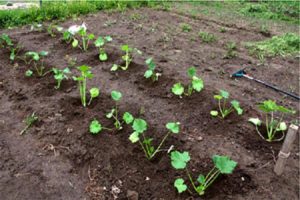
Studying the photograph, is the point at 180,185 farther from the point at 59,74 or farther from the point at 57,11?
the point at 57,11

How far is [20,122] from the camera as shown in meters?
3.01

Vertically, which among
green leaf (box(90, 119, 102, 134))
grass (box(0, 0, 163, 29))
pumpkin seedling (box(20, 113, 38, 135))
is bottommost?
pumpkin seedling (box(20, 113, 38, 135))

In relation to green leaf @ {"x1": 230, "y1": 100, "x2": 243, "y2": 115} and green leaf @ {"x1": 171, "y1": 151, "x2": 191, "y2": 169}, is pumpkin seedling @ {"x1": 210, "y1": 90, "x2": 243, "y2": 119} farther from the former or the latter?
green leaf @ {"x1": 171, "y1": 151, "x2": 191, "y2": 169}

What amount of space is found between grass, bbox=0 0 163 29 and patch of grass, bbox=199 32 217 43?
251 cm

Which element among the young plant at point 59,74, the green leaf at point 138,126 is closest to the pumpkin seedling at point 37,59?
the young plant at point 59,74

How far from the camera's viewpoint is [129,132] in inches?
110

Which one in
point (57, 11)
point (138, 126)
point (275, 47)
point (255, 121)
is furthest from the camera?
point (57, 11)

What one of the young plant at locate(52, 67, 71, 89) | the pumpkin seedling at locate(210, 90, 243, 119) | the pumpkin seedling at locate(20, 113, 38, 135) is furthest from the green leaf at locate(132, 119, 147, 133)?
the young plant at locate(52, 67, 71, 89)

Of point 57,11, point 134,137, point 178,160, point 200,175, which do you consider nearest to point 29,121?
point 134,137

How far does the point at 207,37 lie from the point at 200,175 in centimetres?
360

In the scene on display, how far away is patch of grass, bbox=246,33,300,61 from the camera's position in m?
4.79

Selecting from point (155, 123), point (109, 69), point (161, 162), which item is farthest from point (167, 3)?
point (161, 162)

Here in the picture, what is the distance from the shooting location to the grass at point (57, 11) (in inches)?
237

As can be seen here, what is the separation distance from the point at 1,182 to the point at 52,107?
3.44 feet
